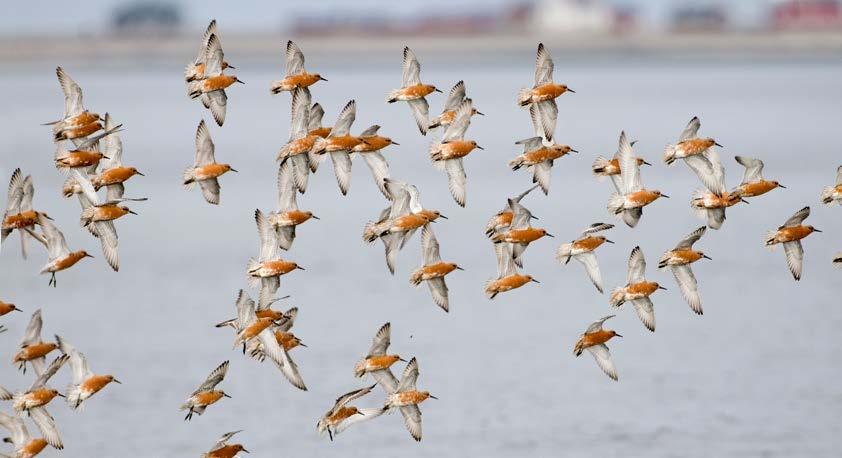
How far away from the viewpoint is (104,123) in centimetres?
2186

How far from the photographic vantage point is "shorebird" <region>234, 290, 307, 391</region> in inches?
827

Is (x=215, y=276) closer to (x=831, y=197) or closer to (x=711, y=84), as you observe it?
(x=831, y=197)

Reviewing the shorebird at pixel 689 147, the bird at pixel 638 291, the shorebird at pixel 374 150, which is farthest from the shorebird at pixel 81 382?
the shorebird at pixel 689 147

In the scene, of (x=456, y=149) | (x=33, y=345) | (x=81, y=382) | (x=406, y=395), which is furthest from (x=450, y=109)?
(x=33, y=345)

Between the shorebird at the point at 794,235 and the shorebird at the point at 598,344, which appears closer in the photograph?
the shorebird at the point at 794,235

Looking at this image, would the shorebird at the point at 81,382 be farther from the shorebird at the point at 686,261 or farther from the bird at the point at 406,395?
the shorebird at the point at 686,261

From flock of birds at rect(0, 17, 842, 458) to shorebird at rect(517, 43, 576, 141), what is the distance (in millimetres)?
19

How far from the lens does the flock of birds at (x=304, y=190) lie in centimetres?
2089

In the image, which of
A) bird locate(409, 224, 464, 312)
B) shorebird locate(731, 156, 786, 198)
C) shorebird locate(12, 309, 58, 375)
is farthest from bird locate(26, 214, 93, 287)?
shorebird locate(731, 156, 786, 198)

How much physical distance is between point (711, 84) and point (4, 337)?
16979cm

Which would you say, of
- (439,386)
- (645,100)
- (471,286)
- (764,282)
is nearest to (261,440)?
(439,386)

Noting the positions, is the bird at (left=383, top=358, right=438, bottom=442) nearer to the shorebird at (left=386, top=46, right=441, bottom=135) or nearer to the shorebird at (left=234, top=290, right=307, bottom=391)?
the shorebird at (left=234, top=290, right=307, bottom=391)

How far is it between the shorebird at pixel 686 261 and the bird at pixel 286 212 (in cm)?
454

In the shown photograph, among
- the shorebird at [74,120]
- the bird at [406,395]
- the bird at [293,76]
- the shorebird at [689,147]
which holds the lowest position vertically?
the bird at [406,395]
